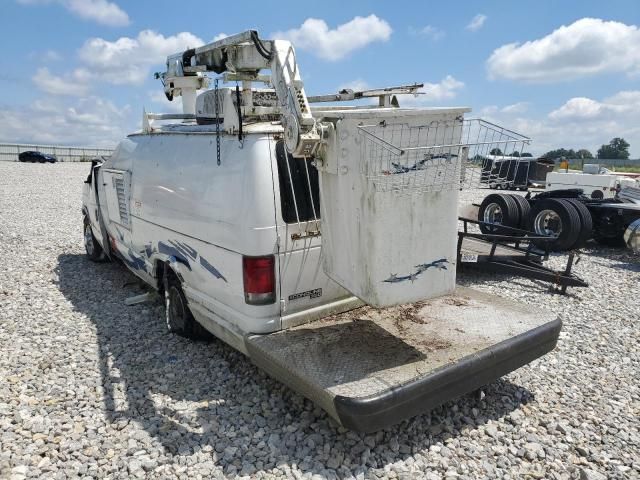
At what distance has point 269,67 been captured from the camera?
405 cm

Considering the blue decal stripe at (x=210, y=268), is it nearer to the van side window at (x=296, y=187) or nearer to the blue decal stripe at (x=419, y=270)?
the van side window at (x=296, y=187)

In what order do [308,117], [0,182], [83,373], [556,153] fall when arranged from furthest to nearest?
[556,153] → [0,182] → [83,373] → [308,117]

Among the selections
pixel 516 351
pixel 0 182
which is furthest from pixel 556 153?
pixel 516 351

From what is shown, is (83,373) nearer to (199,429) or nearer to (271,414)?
(199,429)

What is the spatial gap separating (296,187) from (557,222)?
→ 6.84 metres

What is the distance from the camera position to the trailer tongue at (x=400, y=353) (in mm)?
3164

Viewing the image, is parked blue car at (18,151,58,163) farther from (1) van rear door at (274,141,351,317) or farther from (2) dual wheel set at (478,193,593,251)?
(1) van rear door at (274,141,351,317)

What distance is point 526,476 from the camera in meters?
3.25

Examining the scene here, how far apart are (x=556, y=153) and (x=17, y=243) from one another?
135 feet

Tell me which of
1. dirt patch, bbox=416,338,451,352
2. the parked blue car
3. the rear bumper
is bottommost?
the parked blue car

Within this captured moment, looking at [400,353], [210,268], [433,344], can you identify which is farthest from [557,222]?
[210,268]

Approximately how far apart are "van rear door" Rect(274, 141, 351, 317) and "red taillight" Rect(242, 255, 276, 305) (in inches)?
3.4

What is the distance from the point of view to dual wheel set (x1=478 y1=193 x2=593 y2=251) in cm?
893

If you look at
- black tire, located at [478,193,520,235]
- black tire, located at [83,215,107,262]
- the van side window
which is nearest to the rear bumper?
the van side window
